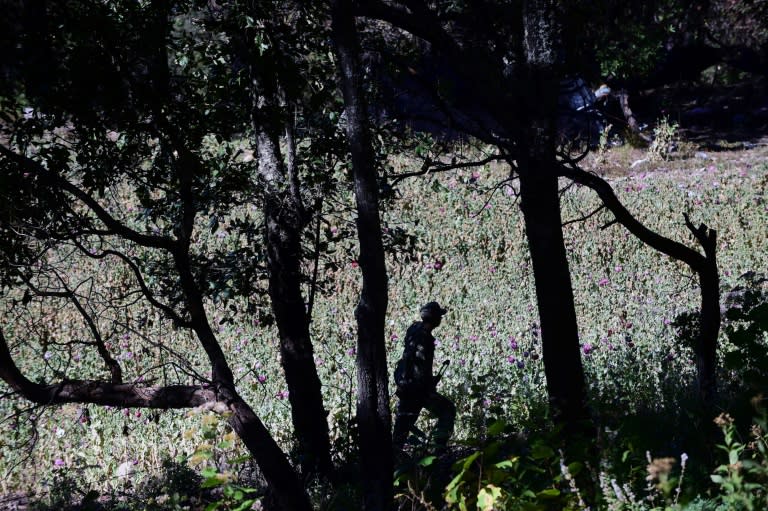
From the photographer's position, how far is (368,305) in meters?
4.24

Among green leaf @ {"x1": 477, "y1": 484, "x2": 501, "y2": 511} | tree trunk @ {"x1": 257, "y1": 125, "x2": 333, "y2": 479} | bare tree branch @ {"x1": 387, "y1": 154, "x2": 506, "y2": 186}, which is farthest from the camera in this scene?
tree trunk @ {"x1": 257, "y1": 125, "x2": 333, "y2": 479}

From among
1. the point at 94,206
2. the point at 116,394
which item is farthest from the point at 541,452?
the point at 94,206

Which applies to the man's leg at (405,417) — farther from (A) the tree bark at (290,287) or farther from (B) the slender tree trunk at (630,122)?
(B) the slender tree trunk at (630,122)

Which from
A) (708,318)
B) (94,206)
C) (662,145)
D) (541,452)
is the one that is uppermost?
(662,145)

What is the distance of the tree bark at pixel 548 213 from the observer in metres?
4.91

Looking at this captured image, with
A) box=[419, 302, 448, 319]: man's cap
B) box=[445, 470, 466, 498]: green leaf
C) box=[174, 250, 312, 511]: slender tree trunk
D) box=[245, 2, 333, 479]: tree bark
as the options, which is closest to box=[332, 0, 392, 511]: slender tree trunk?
box=[174, 250, 312, 511]: slender tree trunk

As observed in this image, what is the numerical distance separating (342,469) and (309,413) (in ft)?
1.45

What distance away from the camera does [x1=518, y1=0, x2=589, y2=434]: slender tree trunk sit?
193 inches

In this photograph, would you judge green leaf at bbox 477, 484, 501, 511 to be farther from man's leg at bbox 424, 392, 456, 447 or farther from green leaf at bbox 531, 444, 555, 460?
man's leg at bbox 424, 392, 456, 447

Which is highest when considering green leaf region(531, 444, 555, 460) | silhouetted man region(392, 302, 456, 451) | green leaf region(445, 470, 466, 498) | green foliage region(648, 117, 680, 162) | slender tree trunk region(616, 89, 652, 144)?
slender tree trunk region(616, 89, 652, 144)

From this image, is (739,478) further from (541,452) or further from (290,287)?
(290,287)

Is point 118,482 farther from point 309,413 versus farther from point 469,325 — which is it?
point 469,325

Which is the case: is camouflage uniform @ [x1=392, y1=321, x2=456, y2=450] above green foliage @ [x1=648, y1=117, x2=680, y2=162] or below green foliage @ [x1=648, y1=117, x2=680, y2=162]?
below

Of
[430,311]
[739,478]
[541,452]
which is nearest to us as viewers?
[739,478]
